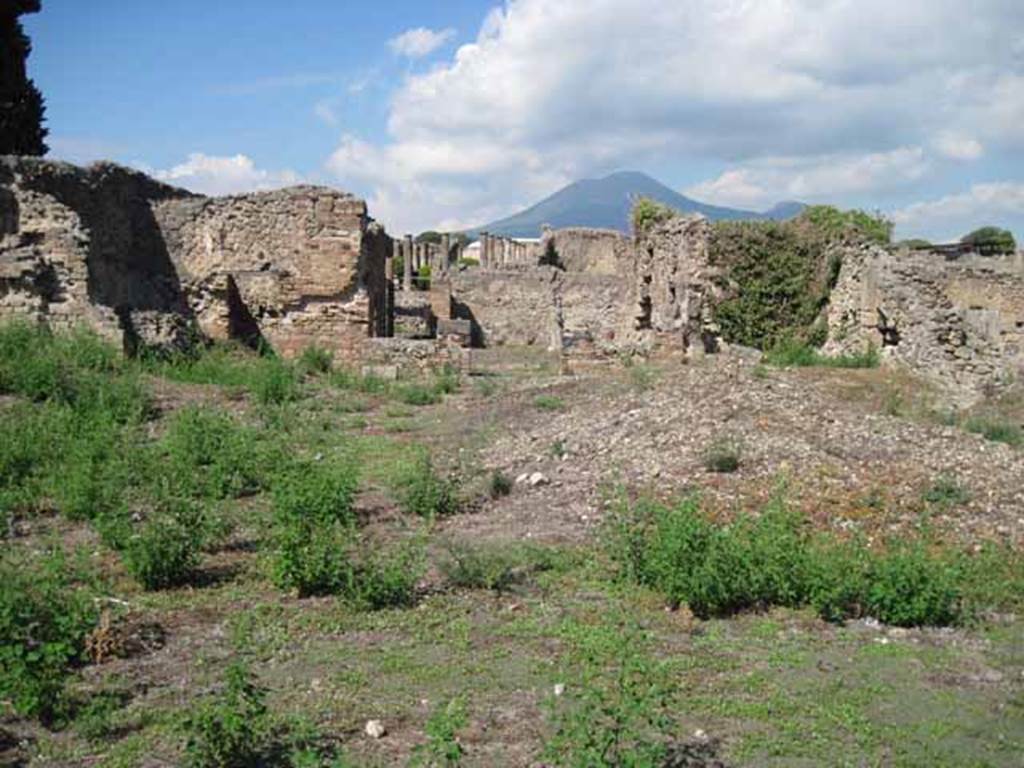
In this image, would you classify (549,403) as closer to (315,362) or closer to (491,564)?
(315,362)

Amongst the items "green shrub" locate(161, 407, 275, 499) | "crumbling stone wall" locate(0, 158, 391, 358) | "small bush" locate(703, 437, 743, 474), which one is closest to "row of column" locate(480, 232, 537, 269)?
"crumbling stone wall" locate(0, 158, 391, 358)

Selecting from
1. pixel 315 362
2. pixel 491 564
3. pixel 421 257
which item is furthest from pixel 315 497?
pixel 421 257

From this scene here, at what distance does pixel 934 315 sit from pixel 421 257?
130 ft

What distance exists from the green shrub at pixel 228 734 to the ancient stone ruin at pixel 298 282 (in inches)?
457

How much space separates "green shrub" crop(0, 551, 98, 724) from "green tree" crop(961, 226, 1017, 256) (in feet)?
114

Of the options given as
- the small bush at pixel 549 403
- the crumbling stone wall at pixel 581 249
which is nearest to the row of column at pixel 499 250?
the crumbling stone wall at pixel 581 249

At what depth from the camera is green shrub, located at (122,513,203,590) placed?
21.4 feet

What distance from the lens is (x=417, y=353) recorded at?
58.6ft

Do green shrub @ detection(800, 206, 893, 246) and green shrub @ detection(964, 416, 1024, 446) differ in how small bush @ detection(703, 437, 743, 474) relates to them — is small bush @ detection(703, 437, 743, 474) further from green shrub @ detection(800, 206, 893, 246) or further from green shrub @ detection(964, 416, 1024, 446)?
green shrub @ detection(800, 206, 893, 246)

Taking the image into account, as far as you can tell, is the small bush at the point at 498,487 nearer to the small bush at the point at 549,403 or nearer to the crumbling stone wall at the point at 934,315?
the small bush at the point at 549,403

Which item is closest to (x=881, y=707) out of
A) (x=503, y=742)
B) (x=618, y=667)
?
(x=618, y=667)

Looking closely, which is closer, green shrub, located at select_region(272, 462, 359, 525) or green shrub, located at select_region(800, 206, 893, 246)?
green shrub, located at select_region(272, 462, 359, 525)

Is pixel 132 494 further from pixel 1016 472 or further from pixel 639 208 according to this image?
pixel 639 208

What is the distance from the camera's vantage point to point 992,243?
4241 cm
